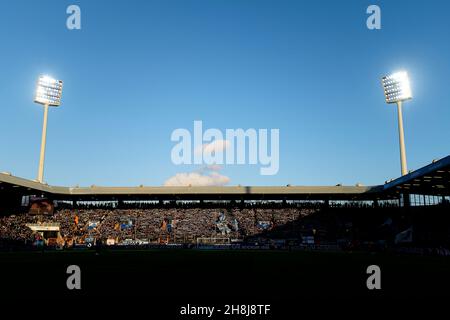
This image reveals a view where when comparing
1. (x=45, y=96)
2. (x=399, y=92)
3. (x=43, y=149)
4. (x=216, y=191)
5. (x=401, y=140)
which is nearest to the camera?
(x=216, y=191)

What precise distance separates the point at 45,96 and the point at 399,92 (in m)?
72.6

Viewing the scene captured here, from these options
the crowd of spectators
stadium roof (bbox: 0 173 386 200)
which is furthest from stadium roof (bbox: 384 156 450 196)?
stadium roof (bbox: 0 173 386 200)

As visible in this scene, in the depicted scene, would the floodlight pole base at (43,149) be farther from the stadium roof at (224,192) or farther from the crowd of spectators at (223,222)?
the crowd of spectators at (223,222)

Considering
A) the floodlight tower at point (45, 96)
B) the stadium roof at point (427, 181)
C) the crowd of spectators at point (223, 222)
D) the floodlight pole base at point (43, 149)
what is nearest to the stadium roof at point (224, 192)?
the stadium roof at point (427, 181)

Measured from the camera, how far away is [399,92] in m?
76.6

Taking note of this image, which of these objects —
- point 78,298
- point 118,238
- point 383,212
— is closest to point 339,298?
point 78,298

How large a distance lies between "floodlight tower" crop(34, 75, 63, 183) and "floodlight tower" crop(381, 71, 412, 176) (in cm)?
6825

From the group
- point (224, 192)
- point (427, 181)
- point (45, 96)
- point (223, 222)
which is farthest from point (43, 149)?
point (427, 181)

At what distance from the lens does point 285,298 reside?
12.1 metres

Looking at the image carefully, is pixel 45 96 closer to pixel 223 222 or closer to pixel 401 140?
pixel 223 222

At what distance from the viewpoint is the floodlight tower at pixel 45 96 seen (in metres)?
78.8
